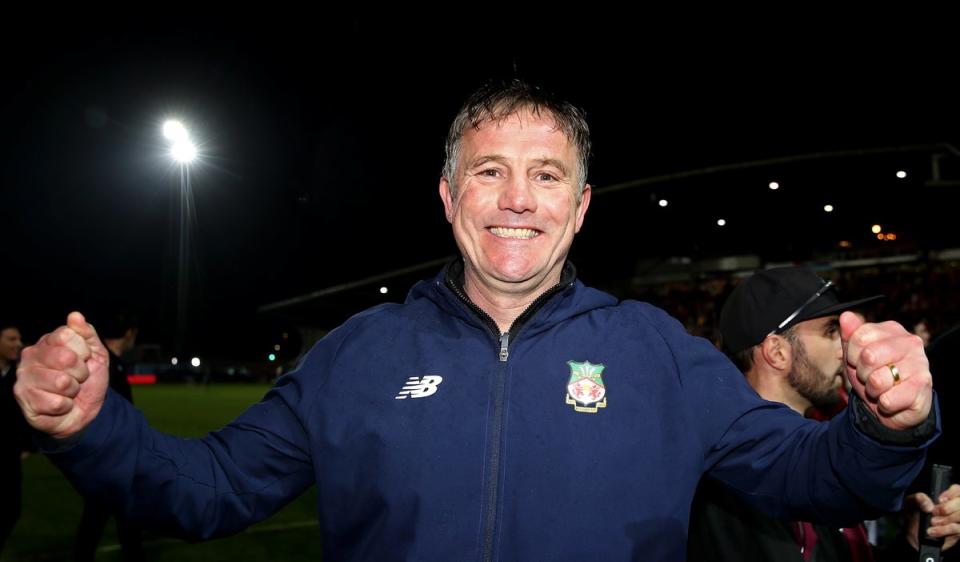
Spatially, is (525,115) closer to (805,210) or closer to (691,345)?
(691,345)

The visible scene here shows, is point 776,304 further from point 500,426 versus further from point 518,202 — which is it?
point 500,426

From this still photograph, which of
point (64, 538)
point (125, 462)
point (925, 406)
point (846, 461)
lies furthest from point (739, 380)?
point (64, 538)

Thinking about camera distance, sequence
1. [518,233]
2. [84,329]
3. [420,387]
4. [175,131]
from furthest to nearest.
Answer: [175,131] → [518,233] → [420,387] → [84,329]

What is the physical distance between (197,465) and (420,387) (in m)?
0.61

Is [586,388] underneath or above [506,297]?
underneath

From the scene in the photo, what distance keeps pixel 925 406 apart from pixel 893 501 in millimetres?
266

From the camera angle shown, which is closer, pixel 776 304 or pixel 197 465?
pixel 197 465

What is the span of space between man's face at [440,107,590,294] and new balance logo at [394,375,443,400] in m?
0.34

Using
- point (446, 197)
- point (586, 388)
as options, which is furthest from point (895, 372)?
point (446, 197)

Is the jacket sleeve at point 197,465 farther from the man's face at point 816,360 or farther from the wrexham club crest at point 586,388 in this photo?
the man's face at point 816,360

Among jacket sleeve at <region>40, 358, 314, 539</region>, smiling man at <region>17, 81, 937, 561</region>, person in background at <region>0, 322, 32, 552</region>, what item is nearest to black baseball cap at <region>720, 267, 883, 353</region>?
smiling man at <region>17, 81, 937, 561</region>

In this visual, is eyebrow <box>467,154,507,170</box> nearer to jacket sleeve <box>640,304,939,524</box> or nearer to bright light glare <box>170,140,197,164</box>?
jacket sleeve <box>640,304,939,524</box>

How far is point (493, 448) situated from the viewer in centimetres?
187

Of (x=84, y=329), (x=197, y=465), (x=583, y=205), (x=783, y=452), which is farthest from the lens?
(x=583, y=205)
